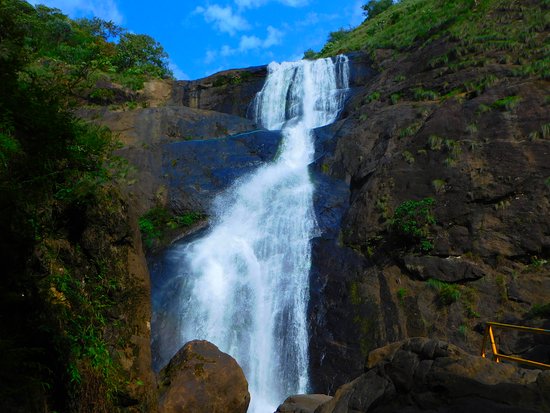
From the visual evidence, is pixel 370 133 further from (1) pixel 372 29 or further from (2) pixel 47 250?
(1) pixel 372 29

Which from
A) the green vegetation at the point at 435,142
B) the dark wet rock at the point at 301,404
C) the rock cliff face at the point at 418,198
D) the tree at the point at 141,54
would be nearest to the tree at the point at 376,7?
the tree at the point at 141,54

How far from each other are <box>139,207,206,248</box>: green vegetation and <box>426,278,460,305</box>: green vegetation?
9.78m

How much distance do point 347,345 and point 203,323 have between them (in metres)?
4.48

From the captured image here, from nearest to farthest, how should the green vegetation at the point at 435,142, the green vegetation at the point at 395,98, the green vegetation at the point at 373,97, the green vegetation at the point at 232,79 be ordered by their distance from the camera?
the green vegetation at the point at 435,142 < the green vegetation at the point at 395,98 < the green vegetation at the point at 373,97 < the green vegetation at the point at 232,79

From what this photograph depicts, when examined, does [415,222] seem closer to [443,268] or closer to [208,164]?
[443,268]

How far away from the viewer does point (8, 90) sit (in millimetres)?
5016

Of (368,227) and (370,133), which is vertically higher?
(370,133)

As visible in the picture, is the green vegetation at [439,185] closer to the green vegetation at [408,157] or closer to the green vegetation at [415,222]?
the green vegetation at [415,222]

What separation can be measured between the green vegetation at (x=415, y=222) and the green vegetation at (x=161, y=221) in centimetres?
820

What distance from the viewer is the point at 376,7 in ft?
191

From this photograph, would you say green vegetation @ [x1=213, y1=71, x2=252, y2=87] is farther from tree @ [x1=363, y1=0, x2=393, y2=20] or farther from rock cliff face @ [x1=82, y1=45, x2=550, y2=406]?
tree @ [x1=363, y1=0, x2=393, y2=20]

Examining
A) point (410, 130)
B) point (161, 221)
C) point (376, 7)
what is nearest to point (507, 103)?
point (410, 130)

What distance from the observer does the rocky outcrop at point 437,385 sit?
5.90 meters

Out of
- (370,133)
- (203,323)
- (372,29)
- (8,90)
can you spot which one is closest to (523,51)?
(370,133)
